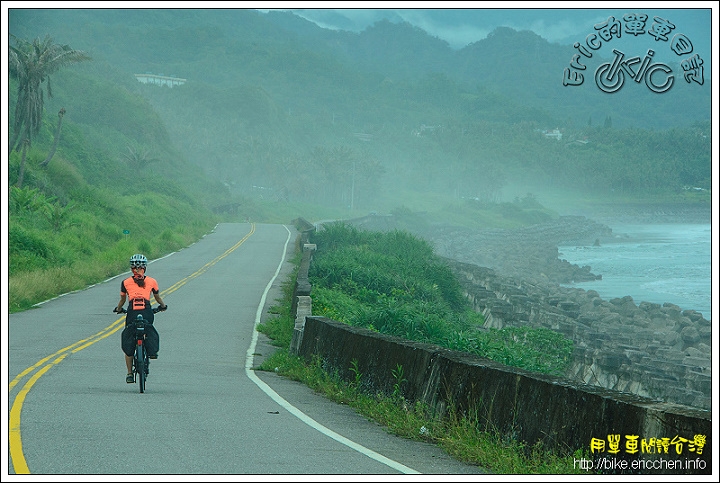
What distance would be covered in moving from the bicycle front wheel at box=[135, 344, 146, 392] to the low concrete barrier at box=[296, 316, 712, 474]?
3173mm

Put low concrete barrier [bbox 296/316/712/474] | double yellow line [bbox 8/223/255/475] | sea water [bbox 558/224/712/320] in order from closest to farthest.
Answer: low concrete barrier [bbox 296/316/712/474] < double yellow line [bbox 8/223/255/475] < sea water [bbox 558/224/712/320]

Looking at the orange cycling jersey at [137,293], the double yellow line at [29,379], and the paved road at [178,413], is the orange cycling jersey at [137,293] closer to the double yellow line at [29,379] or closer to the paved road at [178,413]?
the paved road at [178,413]

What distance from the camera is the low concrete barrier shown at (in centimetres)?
616

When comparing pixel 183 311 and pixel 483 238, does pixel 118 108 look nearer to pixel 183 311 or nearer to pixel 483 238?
pixel 483 238

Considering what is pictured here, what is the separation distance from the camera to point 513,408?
27.1 feet

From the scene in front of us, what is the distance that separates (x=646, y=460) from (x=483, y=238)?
3713 inches

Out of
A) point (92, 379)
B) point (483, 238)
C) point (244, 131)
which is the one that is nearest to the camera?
point (92, 379)

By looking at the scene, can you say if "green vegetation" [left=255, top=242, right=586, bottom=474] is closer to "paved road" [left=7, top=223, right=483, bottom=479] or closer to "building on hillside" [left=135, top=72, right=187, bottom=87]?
"paved road" [left=7, top=223, right=483, bottom=479]

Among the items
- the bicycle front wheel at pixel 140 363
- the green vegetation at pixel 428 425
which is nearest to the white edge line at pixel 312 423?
the green vegetation at pixel 428 425

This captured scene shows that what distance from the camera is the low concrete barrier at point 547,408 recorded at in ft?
20.2

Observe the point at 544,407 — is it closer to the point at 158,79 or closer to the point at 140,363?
the point at 140,363

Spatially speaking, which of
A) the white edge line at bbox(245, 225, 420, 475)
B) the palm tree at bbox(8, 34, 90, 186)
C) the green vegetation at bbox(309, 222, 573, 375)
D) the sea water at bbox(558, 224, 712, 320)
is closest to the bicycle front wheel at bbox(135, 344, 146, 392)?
the white edge line at bbox(245, 225, 420, 475)

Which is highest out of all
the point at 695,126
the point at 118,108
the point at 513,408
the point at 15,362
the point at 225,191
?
the point at 695,126

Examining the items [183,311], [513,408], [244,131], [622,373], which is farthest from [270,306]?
[244,131]
